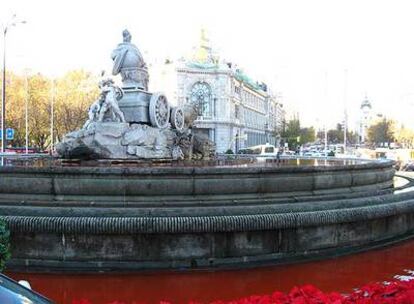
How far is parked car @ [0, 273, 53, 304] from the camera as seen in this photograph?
276 centimetres

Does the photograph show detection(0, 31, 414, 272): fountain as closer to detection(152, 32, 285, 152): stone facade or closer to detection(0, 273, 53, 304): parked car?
detection(0, 273, 53, 304): parked car

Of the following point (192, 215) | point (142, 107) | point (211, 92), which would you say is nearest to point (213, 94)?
point (211, 92)

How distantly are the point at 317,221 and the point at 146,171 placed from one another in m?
2.98

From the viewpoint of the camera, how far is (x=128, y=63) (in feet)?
55.2

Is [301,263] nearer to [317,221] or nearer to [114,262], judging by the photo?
[317,221]

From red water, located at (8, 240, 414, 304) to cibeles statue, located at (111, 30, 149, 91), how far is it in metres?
10.4

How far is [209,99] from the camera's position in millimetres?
86312

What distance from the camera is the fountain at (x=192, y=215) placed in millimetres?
7555

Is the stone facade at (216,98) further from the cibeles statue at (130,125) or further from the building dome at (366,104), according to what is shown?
the building dome at (366,104)

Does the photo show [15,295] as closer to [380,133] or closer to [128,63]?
[128,63]

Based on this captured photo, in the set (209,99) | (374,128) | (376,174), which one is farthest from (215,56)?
(376,174)

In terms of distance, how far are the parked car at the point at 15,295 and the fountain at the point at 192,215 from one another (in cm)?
430

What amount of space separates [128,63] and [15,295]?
14.5 metres

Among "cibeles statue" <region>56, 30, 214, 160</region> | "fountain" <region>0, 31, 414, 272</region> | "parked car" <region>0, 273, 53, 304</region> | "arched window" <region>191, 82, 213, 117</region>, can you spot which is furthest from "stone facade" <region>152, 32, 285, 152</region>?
"parked car" <region>0, 273, 53, 304</region>
